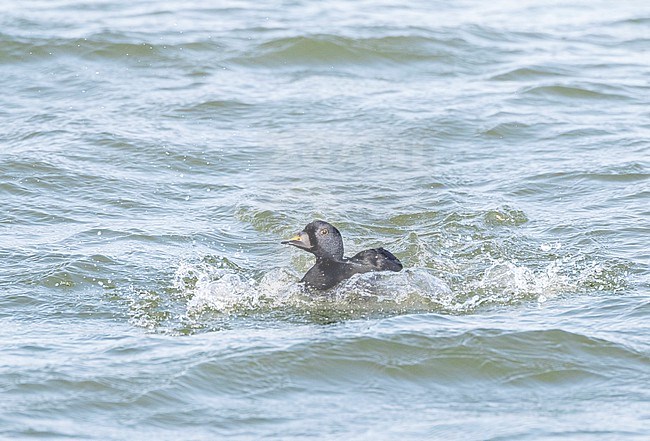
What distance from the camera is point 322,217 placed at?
442 inches

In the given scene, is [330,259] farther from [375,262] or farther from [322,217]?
[322,217]

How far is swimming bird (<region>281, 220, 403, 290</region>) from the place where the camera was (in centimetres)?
912

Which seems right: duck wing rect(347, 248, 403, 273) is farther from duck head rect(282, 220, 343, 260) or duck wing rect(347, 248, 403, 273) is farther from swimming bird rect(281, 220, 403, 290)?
duck head rect(282, 220, 343, 260)

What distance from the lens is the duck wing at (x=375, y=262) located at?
9195mm

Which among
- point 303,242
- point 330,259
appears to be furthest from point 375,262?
point 303,242

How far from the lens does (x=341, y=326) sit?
27.8 ft

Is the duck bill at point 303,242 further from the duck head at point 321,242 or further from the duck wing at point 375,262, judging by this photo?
the duck wing at point 375,262

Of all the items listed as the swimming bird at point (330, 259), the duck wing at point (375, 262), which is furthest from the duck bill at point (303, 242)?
the duck wing at point (375, 262)

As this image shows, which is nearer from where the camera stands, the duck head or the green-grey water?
the green-grey water

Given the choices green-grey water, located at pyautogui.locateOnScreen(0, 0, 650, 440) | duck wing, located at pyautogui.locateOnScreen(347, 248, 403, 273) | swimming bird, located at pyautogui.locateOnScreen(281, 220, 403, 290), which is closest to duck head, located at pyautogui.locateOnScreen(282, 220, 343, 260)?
swimming bird, located at pyautogui.locateOnScreen(281, 220, 403, 290)

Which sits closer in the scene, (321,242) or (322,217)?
(321,242)

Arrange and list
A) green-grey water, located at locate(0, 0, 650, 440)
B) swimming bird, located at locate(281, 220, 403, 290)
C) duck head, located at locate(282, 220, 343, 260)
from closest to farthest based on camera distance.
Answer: green-grey water, located at locate(0, 0, 650, 440) → swimming bird, located at locate(281, 220, 403, 290) → duck head, located at locate(282, 220, 343, 260)

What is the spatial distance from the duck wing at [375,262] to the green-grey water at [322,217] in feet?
0.53

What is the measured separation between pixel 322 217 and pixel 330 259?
2.00 m
